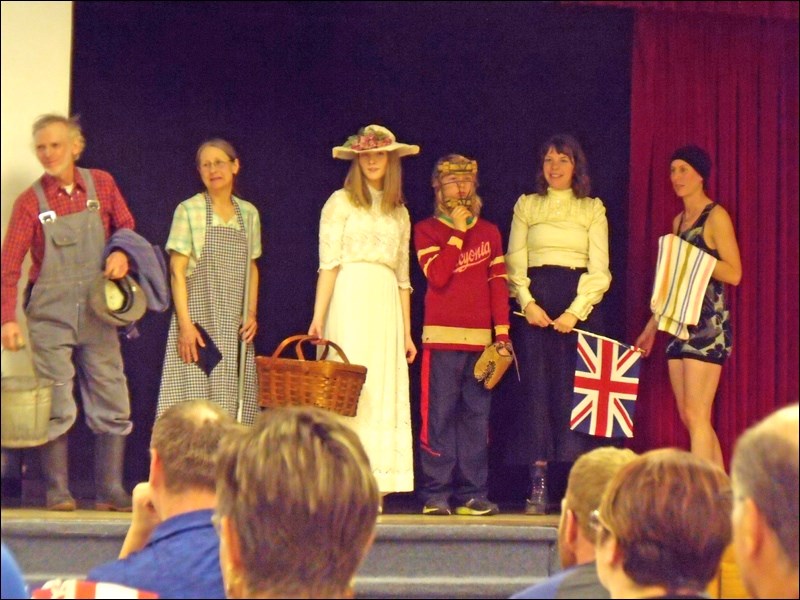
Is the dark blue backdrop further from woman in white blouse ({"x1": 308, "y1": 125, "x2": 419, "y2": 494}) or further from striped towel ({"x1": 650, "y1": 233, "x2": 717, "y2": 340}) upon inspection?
woman in white blouse ({"x1": 308, "y1": 125, "x2": 419, "y2": 494})

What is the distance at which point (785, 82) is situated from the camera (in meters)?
5.32

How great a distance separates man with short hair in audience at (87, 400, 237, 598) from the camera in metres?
1.90

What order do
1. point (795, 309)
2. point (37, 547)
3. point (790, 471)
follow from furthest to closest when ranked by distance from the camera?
point (795, 309)
point (37, 547)
point (790, 471)

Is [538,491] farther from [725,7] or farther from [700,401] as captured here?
[725,7]

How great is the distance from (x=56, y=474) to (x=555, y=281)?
1.99 meters

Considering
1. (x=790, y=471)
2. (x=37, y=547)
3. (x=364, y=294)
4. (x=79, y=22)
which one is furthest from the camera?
(x=79, y=22)

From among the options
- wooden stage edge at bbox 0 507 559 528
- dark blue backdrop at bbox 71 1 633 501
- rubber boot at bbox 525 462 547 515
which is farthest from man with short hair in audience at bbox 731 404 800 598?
dark blue backdrop at bbox 71 1 633 501

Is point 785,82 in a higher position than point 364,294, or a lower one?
higher

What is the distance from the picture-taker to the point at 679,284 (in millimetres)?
4699

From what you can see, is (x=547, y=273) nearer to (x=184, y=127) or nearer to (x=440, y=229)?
(x=440, y=229)

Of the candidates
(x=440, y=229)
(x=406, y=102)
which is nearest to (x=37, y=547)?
(x=440, y=229)

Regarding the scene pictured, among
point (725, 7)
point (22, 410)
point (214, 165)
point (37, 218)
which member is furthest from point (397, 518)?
point (725, 7)

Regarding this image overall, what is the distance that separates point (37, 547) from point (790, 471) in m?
2.74

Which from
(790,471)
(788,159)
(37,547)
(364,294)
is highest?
(788,159)
